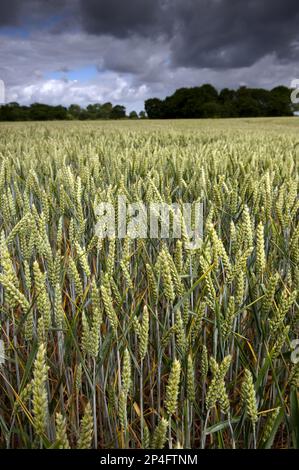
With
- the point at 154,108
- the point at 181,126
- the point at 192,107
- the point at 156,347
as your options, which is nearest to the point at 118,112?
the point at 154,108

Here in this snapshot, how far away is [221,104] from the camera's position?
50.2m

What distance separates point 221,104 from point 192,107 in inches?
165

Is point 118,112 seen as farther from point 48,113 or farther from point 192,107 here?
point 48,113

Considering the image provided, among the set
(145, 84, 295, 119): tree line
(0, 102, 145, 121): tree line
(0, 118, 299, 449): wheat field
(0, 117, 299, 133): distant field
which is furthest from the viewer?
(145, 84, 295, 119): tree line

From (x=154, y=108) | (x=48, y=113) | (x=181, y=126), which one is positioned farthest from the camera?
(x=154, y=108)

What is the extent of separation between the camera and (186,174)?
6.32 ft

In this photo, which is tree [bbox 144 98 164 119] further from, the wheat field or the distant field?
the wheat field

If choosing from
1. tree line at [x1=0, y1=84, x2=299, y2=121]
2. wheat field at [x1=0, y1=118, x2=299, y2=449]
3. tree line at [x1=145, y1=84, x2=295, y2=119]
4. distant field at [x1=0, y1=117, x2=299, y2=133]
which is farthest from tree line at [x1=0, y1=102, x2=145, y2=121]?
wheat field at [x1=0, y1=118, x2=299, y2=449]

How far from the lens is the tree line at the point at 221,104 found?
45344 mm

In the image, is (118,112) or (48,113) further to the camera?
(118,112)

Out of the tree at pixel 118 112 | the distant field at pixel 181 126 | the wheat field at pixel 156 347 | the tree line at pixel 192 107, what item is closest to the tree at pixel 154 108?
the tree line at pixel 192 107

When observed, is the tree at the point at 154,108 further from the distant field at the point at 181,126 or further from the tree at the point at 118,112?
the distant field at the point at 181,126

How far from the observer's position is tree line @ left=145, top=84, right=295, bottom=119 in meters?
45.3
